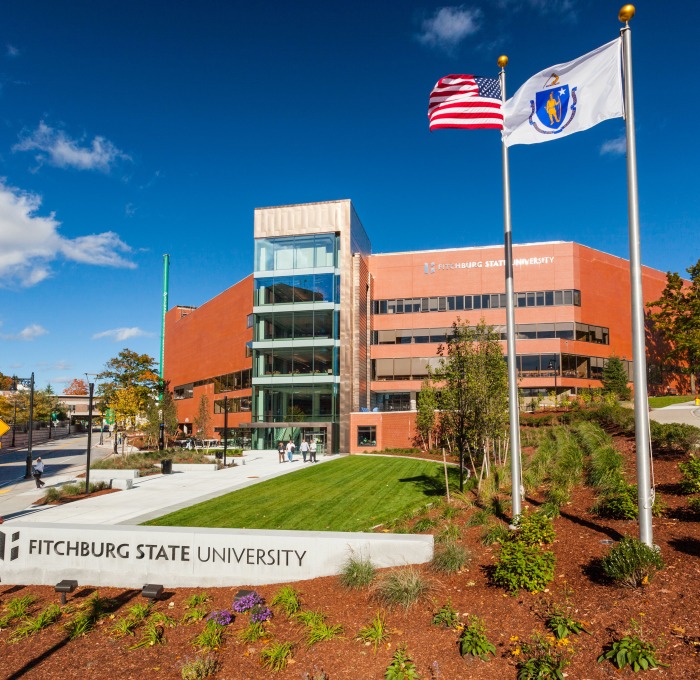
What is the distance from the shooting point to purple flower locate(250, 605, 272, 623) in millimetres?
8617

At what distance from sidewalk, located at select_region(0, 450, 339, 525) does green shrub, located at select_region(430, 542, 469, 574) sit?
32.2ft

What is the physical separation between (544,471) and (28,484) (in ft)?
81.4

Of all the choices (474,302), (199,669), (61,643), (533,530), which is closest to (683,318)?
(533,530)

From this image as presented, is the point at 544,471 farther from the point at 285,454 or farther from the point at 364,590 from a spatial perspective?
the point at 285,454

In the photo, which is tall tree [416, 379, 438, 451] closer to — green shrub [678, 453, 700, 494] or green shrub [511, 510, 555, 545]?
green shrub [678, 453, 700, 494]

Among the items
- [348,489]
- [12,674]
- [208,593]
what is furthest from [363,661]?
[348,489]

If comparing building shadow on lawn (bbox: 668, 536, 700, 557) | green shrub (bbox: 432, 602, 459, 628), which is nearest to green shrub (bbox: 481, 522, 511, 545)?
green shrub (bbox: 432, 602, 459, 628)

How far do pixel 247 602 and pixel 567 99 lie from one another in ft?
34.9

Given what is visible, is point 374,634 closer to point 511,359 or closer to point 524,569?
point 524,569

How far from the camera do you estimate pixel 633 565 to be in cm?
757

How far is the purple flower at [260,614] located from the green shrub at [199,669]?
1.02 metres

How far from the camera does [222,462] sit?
117ft

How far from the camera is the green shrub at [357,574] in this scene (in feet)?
31.1

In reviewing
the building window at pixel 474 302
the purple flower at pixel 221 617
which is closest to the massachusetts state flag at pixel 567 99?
the purple flower at pixel 221 617
